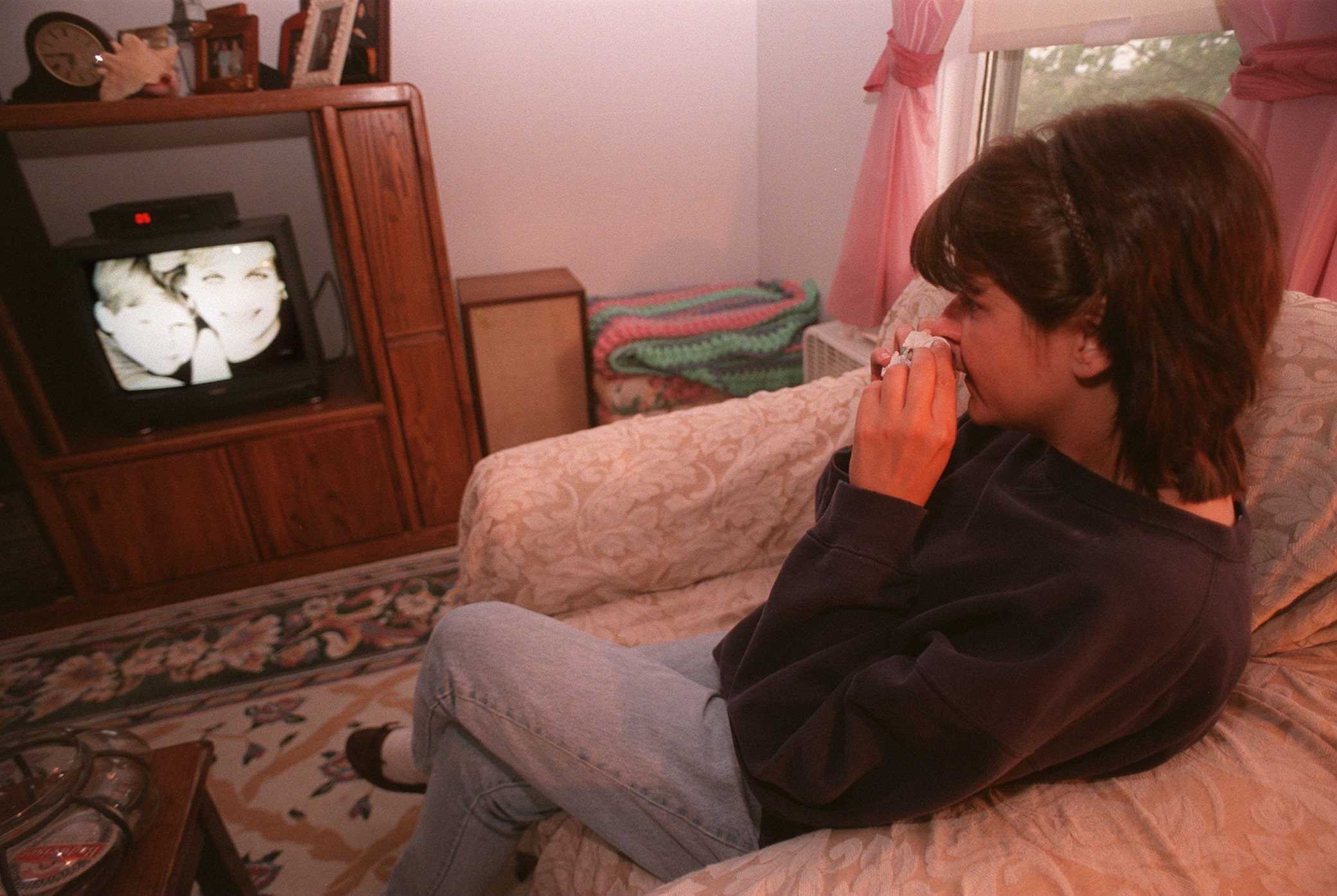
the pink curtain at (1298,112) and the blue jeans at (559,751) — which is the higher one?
the pink curtain at (1298,112)

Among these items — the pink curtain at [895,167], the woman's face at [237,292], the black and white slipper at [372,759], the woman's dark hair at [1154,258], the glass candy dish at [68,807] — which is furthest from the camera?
the woman's face at [237,292]

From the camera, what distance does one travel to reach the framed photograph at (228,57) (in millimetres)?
1893

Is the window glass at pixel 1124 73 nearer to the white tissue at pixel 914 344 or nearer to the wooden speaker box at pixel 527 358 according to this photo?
the white tissue at pixel 914 344

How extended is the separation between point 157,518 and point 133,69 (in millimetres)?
1133

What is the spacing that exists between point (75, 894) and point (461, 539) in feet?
2.42

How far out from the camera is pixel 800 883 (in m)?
0.71

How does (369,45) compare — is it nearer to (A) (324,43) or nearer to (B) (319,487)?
(A) (324,43)

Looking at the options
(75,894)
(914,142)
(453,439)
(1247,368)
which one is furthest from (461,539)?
(914,142)

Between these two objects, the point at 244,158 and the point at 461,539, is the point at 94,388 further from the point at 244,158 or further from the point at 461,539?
the point at 461,539

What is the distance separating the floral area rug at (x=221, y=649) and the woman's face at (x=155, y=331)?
2.28ft

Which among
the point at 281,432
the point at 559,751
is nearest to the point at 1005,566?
the point at 559,751

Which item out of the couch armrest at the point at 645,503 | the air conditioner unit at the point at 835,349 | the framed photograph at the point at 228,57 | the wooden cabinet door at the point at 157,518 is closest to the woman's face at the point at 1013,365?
the couch armrest at the point at 645,503

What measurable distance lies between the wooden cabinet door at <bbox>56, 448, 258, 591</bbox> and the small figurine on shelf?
35.1 inches

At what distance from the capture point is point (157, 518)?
2.11m
